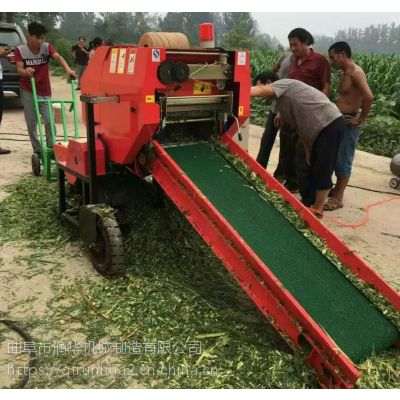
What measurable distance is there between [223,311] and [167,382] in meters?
0.74

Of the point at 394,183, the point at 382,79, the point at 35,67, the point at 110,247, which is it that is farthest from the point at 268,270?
the point at 382,79

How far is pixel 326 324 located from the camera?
2576mm

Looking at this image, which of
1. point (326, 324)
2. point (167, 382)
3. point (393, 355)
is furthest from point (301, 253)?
point (167, 382)

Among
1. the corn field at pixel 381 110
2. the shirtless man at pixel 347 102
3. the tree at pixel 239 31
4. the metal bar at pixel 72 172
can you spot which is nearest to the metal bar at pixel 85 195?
the metal bar at pixel 72 172

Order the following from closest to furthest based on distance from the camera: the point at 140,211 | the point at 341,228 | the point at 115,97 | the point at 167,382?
the point at 167,382, the point at 115,97, the point at 140,211, the point at 341,228

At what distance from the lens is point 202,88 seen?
3682mm

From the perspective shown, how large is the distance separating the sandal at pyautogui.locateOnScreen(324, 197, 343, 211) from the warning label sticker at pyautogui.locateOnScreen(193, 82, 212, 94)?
7.64ft

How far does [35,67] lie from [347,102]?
167 inches

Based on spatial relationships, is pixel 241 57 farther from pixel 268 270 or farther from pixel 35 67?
pixel 35 67

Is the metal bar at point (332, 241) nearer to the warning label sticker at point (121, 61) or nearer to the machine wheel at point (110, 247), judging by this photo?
the warning label sticker at point (121, 61)

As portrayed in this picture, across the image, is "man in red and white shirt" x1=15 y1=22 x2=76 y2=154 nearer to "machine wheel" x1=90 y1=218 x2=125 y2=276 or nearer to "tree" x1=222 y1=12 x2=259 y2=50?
"machine wheel" x1=90 y1=218 x2=125 y2=276

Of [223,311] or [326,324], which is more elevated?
[326,324]

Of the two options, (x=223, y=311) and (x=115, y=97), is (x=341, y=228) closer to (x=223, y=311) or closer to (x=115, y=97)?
(x=223, y=311)

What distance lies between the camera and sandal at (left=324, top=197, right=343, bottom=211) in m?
5.26
